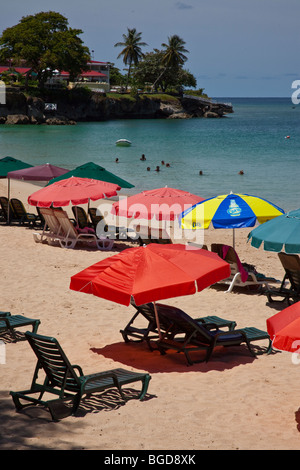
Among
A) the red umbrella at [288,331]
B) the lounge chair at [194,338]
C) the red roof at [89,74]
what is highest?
the red roof at [89,74]

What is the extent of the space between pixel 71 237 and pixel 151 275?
8.54m

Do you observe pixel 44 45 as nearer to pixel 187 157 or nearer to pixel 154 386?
pixel 187 157

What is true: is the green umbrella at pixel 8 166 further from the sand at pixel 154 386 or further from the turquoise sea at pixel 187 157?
the turquoise sea at pixel 187 157

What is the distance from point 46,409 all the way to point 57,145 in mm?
51457

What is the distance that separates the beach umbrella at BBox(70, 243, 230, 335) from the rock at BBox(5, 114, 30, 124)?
8132 cm

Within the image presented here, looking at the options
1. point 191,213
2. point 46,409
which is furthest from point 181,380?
point 191,213

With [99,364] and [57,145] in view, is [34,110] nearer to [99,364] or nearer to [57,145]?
[57,145]

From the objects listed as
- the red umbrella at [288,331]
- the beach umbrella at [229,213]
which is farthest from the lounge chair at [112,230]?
the red umbrella at [288,331]

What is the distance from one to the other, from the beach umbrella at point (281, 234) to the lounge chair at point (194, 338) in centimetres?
173

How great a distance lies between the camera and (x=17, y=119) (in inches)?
3374

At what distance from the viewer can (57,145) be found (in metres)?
56.0

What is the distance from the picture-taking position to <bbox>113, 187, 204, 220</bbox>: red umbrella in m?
12.4

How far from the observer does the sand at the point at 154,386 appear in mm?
5332

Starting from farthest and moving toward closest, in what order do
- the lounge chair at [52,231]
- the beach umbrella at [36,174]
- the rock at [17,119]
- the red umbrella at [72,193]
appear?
the rock at [17,119] < the beach umbrella at [36,174] < the lounge chair at [52,231] < the red umbrella at [72,193]
